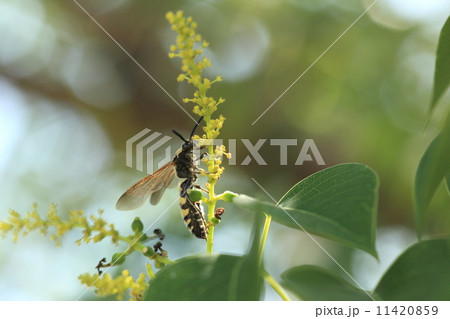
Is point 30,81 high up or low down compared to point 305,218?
up

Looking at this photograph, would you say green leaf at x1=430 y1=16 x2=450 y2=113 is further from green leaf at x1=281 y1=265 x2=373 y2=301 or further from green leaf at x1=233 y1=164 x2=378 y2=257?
green leaf at x1=281 y1=265 x2=373 y2=301

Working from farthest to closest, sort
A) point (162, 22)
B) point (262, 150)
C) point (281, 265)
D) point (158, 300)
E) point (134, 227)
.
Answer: point (162, 22) → point (262, 150) → point (281, 265) → point (134, 227) → point (158, 300)

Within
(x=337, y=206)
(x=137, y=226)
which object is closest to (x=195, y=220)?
(x=137, y=226)

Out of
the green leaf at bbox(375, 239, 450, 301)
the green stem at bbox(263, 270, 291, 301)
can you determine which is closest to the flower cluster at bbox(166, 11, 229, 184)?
the green stem at bbox(263, 270, 291, 301)

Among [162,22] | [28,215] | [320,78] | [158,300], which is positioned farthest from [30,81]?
[158,300]

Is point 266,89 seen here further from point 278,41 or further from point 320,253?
point 320,253

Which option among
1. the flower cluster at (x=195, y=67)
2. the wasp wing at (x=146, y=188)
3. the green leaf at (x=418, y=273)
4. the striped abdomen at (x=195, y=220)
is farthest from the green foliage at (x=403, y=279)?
the wasp wing at (x=146, y=188)

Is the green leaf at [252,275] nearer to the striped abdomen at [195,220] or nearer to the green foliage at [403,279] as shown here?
the green foliage at [403,279]
